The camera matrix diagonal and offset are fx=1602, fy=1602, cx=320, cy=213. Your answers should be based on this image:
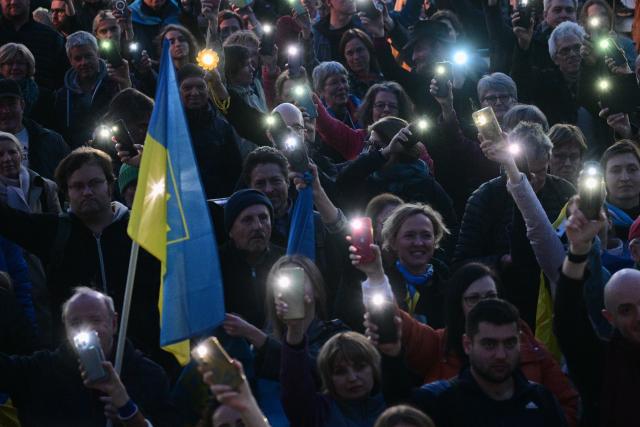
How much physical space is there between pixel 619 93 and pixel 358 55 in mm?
2502

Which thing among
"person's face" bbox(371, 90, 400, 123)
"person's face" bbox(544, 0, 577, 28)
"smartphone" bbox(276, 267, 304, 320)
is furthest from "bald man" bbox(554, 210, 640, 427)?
"person's face" bbox(544, 0, 577, 28)

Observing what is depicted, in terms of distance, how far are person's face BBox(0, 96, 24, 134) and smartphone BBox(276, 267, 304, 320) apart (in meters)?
3.94

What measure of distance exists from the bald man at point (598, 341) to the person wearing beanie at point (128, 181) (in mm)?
2924

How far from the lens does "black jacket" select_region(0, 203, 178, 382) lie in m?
8.52

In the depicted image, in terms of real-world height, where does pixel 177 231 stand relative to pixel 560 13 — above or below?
below

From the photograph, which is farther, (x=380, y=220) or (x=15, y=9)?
(x=15, y=9)

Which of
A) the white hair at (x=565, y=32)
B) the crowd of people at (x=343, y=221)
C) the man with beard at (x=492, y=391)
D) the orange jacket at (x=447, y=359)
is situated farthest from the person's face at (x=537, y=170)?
the white hair at (x=565, y=32)

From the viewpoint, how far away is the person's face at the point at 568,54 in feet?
39.3

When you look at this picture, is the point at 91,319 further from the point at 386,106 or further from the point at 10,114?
the point at 386,106

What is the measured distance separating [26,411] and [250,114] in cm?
363

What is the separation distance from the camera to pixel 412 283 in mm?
8664

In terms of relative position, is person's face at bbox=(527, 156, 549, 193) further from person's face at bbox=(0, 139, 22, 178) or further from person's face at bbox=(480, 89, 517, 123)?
person's face at bbox=(0, 139, 22, 178)

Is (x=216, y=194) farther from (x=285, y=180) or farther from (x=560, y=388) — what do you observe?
(x=560, y=388)

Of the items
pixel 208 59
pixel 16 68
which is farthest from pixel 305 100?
pixel 16 68
